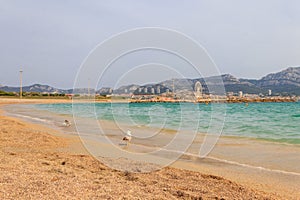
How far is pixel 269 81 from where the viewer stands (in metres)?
138

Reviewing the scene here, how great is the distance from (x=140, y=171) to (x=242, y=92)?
9095 cm

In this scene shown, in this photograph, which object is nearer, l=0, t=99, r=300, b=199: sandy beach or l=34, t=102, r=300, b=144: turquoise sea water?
l=0, t=99, r=300, b=199: sandy beach

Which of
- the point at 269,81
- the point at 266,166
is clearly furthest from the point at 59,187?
the point at 269,81

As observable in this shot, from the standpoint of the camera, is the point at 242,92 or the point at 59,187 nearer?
the point at 59,187

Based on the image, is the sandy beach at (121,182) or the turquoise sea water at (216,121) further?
the turquoise sea water at (216,121)

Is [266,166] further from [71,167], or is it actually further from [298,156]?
[71,167]

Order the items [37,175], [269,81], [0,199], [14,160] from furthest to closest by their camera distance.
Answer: [269,81], [14,160], [37,175], [0,199]

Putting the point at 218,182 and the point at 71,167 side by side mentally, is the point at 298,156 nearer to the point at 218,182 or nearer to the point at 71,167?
the point at 218,182

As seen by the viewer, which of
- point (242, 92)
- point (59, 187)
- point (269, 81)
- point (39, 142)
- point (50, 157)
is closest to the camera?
point (59, 187)

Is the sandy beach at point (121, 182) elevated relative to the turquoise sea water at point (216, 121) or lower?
elevated

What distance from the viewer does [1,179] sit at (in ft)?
17.8

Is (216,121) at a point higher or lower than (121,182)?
lower

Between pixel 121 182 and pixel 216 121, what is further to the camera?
pixel 216 121

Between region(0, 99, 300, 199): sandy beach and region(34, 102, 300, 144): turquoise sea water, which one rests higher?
region(0, 99, 300, 199): sandy beach
